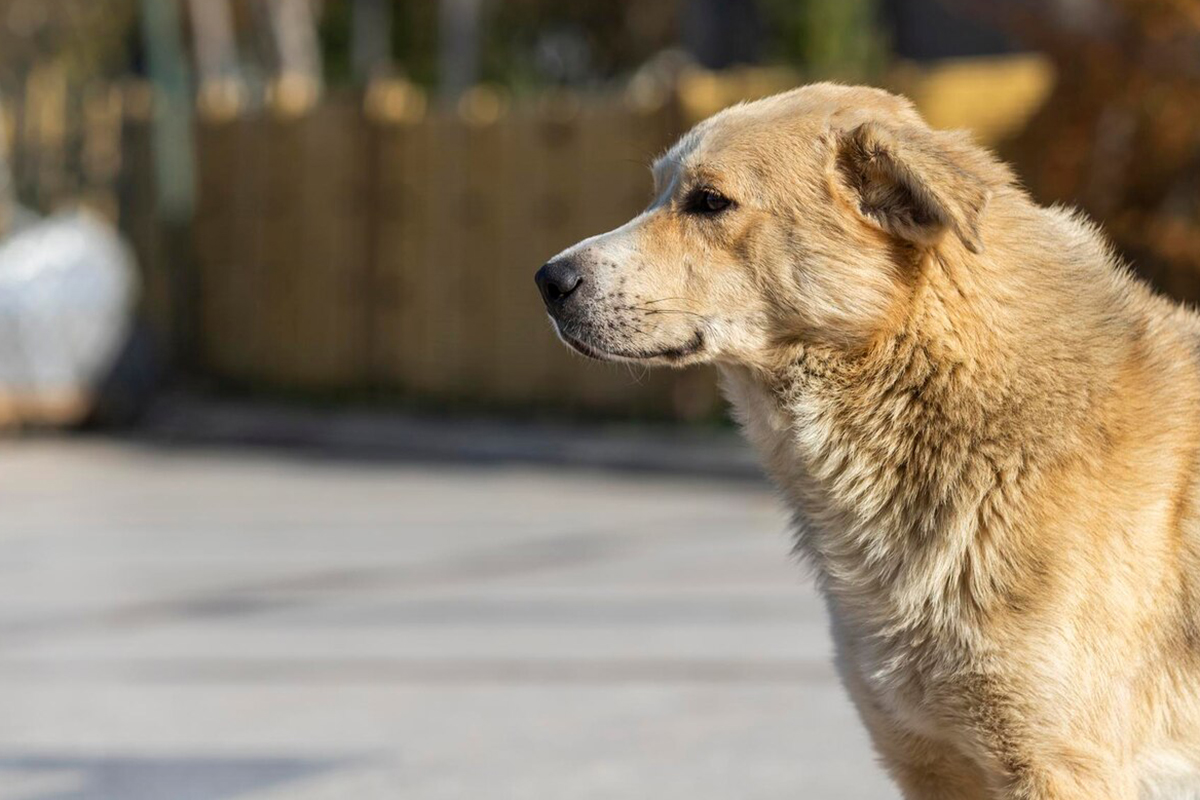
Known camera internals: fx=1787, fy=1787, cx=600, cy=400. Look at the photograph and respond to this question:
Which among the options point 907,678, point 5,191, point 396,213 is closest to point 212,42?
point 5,191

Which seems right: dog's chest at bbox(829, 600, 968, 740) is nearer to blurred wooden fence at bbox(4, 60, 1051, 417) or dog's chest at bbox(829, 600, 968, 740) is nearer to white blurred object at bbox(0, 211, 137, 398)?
blurred wooden fence at bbox(4, 60, 1051, 417)

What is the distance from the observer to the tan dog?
3781mm

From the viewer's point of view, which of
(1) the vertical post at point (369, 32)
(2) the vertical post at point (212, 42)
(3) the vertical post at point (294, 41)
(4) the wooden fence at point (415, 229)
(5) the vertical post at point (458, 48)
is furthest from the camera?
(1) the vertical post at point (369, 32)

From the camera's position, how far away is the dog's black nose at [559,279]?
4.30 meters

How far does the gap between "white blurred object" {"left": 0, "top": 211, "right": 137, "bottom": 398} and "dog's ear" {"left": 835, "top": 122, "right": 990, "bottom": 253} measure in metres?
13.8

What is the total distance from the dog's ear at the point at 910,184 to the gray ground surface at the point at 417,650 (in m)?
1.15

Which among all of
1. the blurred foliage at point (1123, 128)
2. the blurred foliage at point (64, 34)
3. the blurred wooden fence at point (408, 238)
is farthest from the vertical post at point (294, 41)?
the blurred foliage at point (1123, 128)

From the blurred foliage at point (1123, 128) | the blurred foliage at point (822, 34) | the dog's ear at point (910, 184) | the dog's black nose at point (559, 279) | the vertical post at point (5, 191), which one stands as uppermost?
the dog's ear at point (910, 184)

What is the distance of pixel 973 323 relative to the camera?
→ 13.1 feet

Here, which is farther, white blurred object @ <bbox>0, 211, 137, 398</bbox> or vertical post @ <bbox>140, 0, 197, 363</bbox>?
vertical post @ <bbox>140, 0, 197, 363</bbox>

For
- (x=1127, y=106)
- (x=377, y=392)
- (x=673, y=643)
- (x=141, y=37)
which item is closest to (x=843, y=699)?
(x=673, y=643)

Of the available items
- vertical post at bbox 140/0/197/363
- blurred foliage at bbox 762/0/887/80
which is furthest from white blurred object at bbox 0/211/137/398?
blurred foliage at bbox 762/0/887/80

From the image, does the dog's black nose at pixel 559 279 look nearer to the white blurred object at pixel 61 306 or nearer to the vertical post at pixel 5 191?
the white blurred object at pixel 61 306

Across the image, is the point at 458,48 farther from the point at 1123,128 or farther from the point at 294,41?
the point at 1123,128
